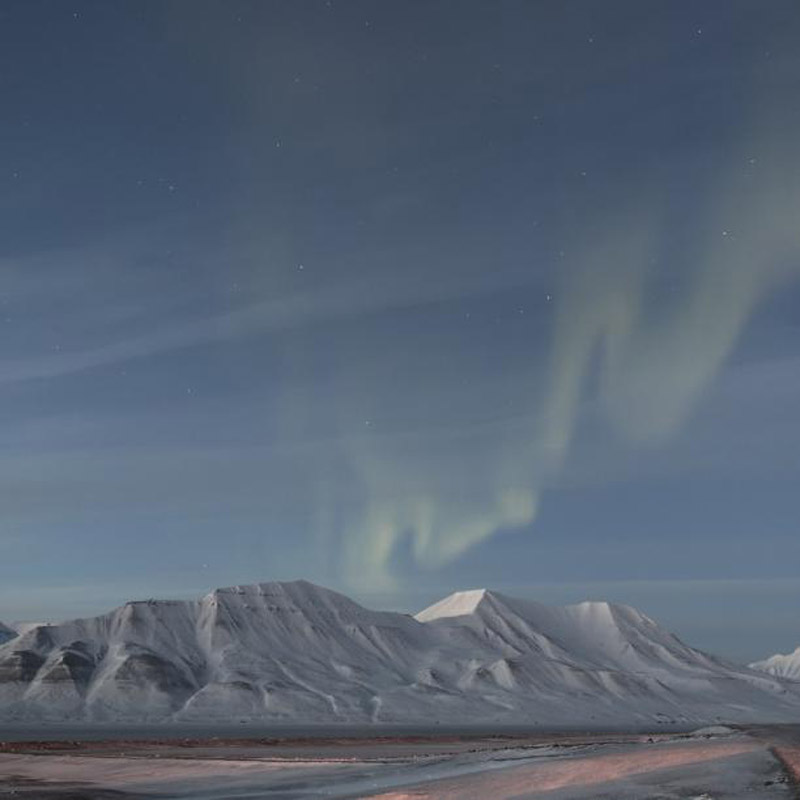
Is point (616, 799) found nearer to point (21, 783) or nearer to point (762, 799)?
point (762, 799)

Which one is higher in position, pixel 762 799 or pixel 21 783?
pixel 21 783

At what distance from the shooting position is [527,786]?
172ft

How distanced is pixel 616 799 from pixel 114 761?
2243 inches

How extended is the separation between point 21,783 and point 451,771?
26.4m

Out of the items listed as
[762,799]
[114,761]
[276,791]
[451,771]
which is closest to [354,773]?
[451,771]

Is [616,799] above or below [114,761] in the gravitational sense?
below

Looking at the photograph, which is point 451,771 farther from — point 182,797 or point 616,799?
point 616,799

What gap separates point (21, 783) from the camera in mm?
65000

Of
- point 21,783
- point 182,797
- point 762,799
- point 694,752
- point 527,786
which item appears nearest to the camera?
point 762,799

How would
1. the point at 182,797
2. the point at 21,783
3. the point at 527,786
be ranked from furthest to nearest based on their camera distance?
the point at 21,783 < the point at 182,797 < the point at 527,786

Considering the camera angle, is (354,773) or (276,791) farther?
(354,773)

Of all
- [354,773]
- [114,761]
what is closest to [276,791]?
[354,773]

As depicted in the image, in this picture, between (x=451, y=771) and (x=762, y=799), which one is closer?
(x=762, y=799)

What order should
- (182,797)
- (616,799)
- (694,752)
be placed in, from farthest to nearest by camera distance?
(694,752)
(182,797)
(616,799)
